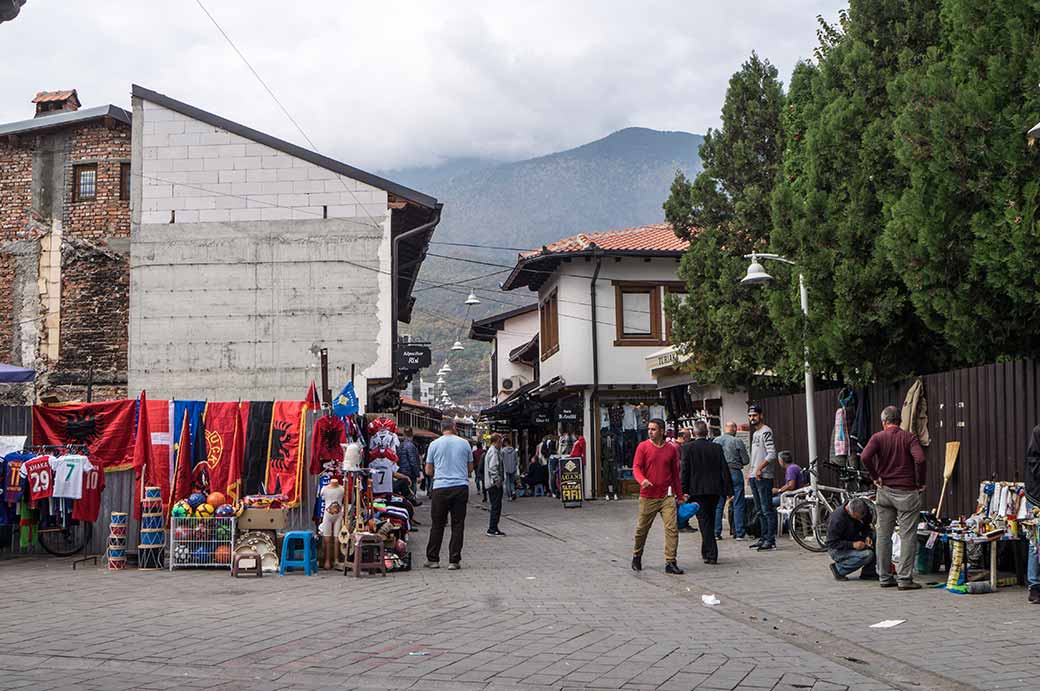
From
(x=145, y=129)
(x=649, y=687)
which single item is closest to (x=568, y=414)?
(x=145, y=129)

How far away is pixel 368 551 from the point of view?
13359 millimetres

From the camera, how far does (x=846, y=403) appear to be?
52.2 ft

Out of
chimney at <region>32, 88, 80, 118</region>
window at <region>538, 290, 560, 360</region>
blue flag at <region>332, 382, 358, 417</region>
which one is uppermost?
chimney at <region>32, 88, 80, 118</region>

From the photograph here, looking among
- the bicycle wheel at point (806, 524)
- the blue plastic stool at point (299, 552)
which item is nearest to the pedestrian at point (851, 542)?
the bicycle wheel at point (806, 524)

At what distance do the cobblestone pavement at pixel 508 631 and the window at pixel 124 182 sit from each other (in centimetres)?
1501

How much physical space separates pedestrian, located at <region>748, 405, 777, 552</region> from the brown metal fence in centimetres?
204

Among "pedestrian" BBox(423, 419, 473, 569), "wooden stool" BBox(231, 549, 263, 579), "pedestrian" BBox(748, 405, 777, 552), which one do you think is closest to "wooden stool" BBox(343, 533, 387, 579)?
"pedestrian" BBox(423, 419, 473, 569)

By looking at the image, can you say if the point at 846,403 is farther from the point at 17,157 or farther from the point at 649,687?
the point at 17,157

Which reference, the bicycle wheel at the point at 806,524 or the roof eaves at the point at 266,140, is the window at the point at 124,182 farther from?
the bicycle wheel at the point at 806,524

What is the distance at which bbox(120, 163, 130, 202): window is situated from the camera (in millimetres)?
27117

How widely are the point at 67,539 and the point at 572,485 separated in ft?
48.2

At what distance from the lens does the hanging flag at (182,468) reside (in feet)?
46.6

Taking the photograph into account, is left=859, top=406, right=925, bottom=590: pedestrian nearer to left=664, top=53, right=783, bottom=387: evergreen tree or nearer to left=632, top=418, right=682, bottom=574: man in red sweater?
left=632, top=418, right=682, bottom=574: man in red sweater

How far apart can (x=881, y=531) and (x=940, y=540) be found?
3.03 ft
